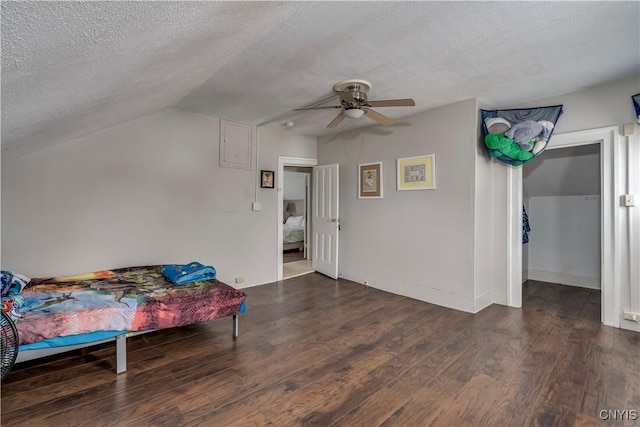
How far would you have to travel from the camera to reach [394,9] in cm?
180

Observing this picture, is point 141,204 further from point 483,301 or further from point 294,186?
point 294,186

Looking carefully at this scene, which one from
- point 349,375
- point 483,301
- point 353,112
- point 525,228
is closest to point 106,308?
point 349,375

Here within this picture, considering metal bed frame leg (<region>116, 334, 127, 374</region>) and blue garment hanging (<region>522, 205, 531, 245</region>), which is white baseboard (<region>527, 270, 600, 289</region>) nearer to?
blue garment hanging (<region>522, 205, 531, 245</region>)

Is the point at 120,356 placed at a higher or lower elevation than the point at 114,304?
lower

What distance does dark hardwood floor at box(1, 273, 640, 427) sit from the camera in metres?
1.75

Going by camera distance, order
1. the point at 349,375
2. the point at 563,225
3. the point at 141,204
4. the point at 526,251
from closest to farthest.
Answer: the point at 349,375
the point at 141,204
the point at 563,225
the point at 526,251

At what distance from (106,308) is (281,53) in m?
2.34

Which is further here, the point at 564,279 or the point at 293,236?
the point at 293,236

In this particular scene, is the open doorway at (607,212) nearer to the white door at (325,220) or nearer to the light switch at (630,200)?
the light switch at (630,200)

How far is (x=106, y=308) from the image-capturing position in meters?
2.19

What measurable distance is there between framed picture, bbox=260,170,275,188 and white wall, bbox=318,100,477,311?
3.98ft

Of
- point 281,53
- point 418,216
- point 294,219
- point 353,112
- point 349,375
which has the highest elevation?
point 281,53

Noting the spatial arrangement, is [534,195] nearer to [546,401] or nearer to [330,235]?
[330,235]

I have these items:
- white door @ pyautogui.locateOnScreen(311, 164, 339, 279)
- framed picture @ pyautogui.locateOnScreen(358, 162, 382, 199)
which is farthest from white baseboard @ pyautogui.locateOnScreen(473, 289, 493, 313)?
white door @ pyautogui.locateOnScreen(311, 164, 339, 279)
